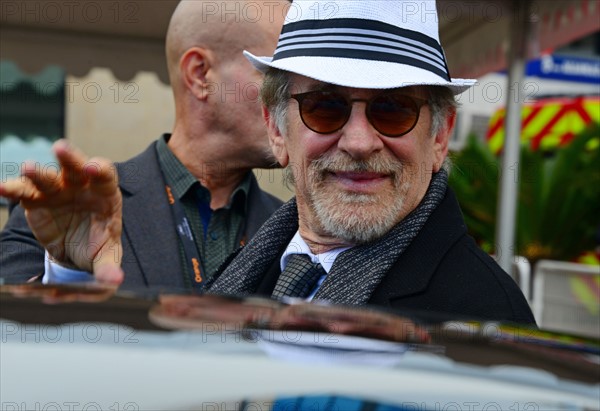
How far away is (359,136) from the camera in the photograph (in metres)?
2.14

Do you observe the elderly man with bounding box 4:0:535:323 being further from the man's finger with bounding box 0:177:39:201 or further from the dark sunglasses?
the man's finger with bounding box 0:177:39:201

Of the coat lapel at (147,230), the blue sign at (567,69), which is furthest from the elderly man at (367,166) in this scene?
the blue sign at (567,69)

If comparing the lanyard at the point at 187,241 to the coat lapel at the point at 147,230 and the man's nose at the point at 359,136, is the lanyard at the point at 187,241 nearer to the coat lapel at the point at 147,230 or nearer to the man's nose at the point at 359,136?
the coat lapel at the point at 147,230

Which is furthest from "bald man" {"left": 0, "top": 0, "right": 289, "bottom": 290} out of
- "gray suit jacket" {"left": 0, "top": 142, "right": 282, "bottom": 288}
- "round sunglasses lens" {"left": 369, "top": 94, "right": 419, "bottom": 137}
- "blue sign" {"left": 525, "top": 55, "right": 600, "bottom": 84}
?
"blue sign" {"left": 525, "top": 55, "right": 600, "bottom": 84}

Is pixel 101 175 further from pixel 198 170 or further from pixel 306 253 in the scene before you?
pixel 198 170

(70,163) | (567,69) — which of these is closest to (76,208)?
(70,163)

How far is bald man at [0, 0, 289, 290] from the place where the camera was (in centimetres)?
296

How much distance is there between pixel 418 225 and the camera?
6.86ft

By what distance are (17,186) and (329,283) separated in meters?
0.65

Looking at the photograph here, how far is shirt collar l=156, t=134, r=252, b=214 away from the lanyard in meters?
0.03

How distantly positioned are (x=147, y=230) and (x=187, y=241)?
15 cm

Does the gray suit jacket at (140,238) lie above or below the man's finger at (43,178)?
below

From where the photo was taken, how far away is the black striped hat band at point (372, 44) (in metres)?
2.20

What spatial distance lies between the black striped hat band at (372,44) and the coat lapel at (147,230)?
0.96 meters
